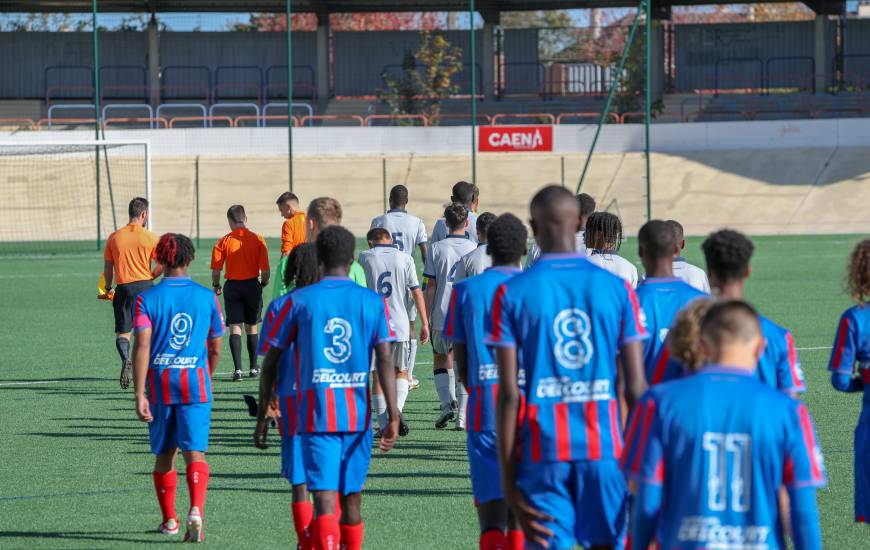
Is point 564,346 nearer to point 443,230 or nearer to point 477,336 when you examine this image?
point 477,336

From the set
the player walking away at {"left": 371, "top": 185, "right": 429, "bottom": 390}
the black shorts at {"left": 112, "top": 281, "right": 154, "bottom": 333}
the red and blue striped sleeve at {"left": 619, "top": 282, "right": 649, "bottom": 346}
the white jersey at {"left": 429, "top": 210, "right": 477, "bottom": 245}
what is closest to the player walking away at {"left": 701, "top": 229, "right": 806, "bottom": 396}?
the red and blue striped sleeve at {"left": 619, "top": 282, "right": 649, "bottom": 346}

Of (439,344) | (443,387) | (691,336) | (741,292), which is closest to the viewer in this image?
(691,336)

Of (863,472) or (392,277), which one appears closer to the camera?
(863,472)

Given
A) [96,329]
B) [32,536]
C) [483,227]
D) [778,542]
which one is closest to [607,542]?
[778,542]

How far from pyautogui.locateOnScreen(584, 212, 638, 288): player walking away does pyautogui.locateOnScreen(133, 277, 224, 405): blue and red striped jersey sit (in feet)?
8.08

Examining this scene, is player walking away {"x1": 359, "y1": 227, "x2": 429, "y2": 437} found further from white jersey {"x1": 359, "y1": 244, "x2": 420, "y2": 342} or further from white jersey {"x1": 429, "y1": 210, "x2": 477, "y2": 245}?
white jersey {"x1": 429, "y1": 210, "x2": 477, "y2": 245}

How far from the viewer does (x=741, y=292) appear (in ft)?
16.4

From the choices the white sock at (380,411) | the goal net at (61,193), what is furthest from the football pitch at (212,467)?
the goal net at (61,193)

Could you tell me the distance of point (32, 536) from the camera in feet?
24.7

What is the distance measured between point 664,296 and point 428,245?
555 centimetres

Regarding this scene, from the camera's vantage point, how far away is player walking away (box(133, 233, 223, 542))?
7352 mm

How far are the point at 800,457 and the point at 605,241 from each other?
4.43m

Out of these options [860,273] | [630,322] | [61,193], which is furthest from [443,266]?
[61,193]

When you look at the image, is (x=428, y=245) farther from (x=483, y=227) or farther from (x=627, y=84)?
(x=627, y=84)
